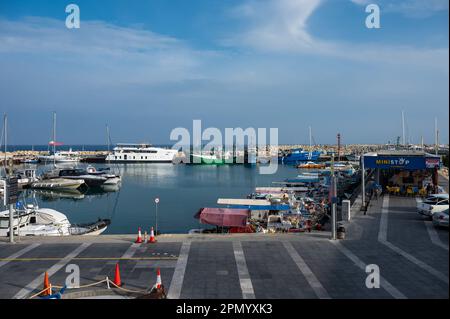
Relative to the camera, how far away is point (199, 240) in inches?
701

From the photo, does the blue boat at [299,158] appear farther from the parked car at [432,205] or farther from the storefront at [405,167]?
the parked car at [432,205]

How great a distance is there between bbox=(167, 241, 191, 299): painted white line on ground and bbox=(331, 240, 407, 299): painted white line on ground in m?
5.52

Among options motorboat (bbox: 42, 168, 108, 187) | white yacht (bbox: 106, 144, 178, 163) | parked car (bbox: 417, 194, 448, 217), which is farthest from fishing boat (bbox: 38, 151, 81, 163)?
parked car (bbox: 417, 194, 448, 217)

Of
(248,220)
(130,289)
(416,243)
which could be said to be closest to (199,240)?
(130,289)

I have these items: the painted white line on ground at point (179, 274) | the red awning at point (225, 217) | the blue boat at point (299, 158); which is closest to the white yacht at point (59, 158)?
the blue boat at point (299, 158)

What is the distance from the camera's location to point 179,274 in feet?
42.1

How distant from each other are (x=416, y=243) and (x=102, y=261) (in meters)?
12.0

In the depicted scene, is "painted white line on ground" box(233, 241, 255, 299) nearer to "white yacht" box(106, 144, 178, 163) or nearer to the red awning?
the red awning

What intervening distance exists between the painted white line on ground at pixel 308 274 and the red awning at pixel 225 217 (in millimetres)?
10234

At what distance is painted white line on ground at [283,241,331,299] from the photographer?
11.0m
